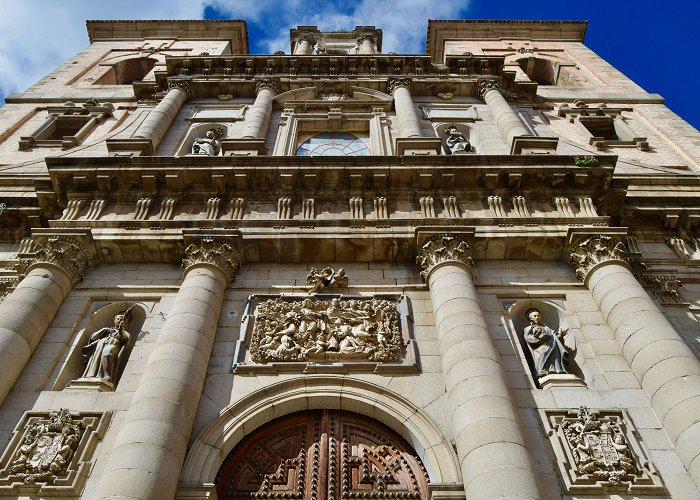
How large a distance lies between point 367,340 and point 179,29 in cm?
2938

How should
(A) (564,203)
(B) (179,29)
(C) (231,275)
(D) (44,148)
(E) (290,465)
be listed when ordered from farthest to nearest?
(B) (179,29) < (D) (44,148) < (A) (564,203) < (C) (231,275) < (E) (290,465)

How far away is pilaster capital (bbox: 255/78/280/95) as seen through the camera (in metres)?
20.5

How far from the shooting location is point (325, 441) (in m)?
9.62

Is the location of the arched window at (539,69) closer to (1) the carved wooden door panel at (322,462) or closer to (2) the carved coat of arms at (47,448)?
(1) the carved wooden door panel at (322,462)

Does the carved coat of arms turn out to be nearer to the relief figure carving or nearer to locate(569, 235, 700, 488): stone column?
the relief figure carving

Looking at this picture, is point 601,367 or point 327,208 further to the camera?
point 327,208

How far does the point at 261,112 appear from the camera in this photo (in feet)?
60.7

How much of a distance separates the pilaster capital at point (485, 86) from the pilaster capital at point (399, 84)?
252 centimetres

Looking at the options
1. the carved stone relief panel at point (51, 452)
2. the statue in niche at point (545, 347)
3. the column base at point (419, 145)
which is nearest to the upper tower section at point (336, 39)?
the column base at point (419, 145)

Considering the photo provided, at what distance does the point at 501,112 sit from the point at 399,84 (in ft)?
13.8

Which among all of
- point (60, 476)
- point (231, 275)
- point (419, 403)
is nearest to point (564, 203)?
point (419, 403)

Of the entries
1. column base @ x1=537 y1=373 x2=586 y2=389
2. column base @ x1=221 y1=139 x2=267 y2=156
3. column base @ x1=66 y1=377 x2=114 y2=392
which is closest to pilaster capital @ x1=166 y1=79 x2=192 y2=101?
column base @ x1=221 y1=139 x2=267 y2=156

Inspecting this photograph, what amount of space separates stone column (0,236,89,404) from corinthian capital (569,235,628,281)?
1081 cm

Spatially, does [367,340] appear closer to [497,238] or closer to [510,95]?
[497,238]
